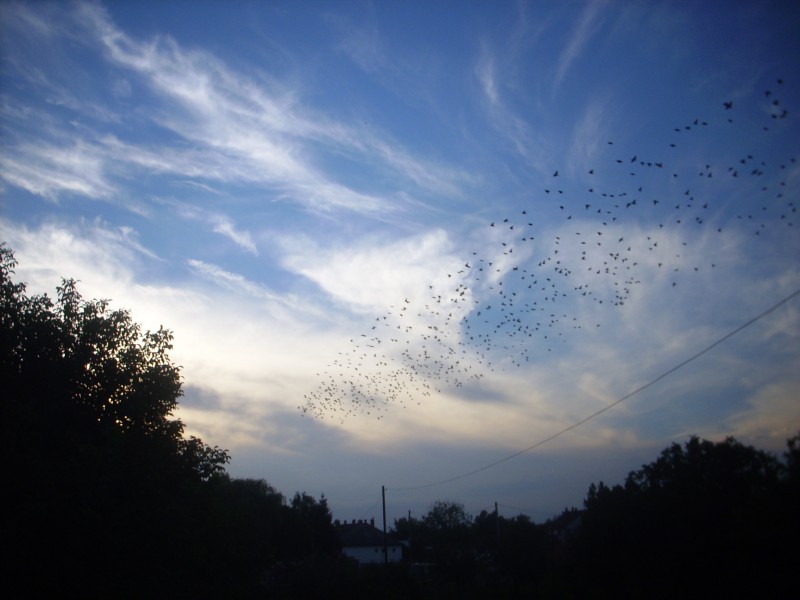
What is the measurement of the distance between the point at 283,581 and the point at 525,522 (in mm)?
19770

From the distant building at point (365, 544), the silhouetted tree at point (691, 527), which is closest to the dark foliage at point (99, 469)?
the silhouetted tree at point (691, 527)

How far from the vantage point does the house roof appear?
7512 centimetres

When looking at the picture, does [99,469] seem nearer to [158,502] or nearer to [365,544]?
[158,502]

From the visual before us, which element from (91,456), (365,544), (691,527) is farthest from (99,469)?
(365,544)

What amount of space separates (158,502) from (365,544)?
6059cm

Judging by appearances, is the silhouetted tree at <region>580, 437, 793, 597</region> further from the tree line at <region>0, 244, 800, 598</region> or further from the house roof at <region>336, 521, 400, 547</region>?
the house roof at <region>336, 521, 400, 547</region>

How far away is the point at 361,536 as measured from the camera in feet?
249

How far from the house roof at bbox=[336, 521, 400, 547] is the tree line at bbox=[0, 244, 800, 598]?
49.3m

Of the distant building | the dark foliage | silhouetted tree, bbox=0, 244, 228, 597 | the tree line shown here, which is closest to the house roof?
the distant building

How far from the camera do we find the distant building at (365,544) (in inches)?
2916

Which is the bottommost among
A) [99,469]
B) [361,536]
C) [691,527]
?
[691,527]

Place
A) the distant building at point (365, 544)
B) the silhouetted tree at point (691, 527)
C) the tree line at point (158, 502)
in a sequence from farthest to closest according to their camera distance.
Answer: the distant building at point (365, 544), the tree line at point (158, 502), the silhouetted tree at point (691, 527)

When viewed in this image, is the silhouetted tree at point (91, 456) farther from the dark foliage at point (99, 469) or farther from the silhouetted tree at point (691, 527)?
the silhouetted tree at point (691, 527)

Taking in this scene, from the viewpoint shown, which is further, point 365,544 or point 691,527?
point 365,544
